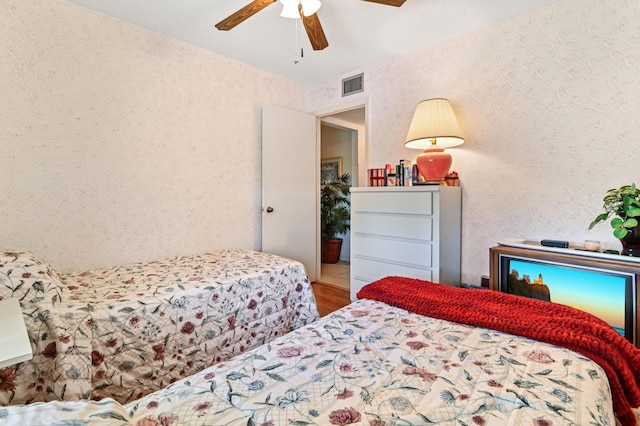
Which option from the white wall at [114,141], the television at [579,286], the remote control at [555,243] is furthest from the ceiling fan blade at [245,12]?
the remote control at [555,243]

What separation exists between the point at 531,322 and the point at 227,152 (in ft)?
8.63

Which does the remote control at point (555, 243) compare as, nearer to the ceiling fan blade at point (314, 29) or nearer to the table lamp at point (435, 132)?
the table lamp at point (435, 132)

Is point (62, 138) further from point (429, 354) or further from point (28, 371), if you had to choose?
point (429, 354)

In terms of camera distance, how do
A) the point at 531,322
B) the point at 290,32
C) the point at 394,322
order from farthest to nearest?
1. the point at 290,32
2. the point at 394,322
3. the point at 531,322

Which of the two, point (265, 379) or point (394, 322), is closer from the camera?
point (265, 379)

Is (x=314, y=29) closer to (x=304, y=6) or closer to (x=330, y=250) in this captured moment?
(x=304, y=6)

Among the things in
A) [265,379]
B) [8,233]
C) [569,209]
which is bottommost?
[265,379]

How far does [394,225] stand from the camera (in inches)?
96.0

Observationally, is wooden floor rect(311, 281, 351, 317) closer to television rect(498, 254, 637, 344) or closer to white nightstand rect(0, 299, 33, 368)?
television rect(498, 254, 637, 344)

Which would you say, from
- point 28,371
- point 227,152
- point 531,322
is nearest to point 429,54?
point 227,152

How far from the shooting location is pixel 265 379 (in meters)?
0.85

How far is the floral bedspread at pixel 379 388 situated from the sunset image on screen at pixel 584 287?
1.00 meters

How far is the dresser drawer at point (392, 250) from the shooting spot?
7.48 feet

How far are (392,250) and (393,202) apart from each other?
38cm
